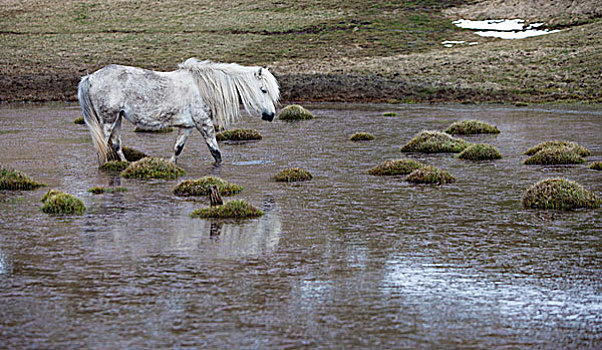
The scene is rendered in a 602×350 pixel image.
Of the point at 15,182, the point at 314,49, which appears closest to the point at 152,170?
the point at 15,182

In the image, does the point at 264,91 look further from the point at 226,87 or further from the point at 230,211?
the point at 230,211

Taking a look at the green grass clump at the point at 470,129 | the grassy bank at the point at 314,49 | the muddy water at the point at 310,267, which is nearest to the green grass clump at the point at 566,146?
the muddy water at the point at 310,267

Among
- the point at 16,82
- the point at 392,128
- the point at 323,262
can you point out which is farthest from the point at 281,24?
the point at 323,262

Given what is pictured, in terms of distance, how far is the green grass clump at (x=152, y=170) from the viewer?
52.8 feet

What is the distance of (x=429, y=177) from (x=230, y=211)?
525 centimetres

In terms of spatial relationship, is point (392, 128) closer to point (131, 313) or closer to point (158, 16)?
point (131, 313)

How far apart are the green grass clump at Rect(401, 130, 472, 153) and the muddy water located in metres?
3.73

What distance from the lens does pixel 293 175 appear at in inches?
620

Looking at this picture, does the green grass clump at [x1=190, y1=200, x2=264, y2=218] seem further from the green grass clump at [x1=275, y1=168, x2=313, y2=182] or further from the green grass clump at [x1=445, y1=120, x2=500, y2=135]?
the green grass clump at [x1=445, y1=120, x2=500, y2=135]

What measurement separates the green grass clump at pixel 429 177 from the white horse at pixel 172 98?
15.1 ft

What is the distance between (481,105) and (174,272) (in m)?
34.1

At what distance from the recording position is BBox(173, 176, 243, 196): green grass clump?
13.9 m

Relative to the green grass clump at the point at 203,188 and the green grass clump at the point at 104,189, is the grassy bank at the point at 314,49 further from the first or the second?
the green grass clump at the point at 104,189

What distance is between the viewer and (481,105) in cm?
4019
